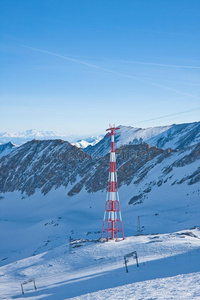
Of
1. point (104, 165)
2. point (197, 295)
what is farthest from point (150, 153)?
point (197, 295)

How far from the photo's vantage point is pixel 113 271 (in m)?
33.7

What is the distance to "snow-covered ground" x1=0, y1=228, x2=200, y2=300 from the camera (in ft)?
73.5

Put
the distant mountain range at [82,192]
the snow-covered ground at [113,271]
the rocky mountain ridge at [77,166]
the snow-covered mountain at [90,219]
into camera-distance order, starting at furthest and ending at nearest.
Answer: the rocky mountain ridge at [77,166] < the distant mountain range at [82,192] < the snow-covered mountain at [90,219] < the snow-covered ground at [113,271]

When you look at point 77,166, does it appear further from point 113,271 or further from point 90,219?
point 113,271

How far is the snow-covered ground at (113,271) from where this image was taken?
2239 cm

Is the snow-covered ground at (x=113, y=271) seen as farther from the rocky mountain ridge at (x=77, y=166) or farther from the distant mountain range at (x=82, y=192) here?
the rocky mountain ridge at (x=77, y=166)

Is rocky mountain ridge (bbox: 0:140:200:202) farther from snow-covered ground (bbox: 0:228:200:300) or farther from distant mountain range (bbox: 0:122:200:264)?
snow-covered ground (bbox: 0:228:200:300)

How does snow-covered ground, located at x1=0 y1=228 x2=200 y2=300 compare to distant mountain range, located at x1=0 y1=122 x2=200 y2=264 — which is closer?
snow-covered ground, located at x1=0 y1=228 x2=200 y2=300

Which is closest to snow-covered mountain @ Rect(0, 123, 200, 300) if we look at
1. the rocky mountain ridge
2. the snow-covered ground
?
the snow-covered ground

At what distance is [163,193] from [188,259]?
189 ft

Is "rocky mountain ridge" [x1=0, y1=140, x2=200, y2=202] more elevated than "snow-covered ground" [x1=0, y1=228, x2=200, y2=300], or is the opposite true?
"rocky mountain ridge" [x1=0, y1=140, x2=200, y2=202]

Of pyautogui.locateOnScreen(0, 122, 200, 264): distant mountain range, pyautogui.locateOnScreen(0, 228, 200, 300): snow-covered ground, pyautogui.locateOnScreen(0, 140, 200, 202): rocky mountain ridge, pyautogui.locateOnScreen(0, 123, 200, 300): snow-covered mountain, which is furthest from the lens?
pyautogui.locateOnScreen(0, 140, 200, 202): rocky mountain ridge

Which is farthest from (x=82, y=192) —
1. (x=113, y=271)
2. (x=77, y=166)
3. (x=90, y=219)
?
(x=113, y=271)

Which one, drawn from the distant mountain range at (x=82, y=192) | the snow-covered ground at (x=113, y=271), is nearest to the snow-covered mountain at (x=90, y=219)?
the snow-covered ground at (x=113, y=271)
